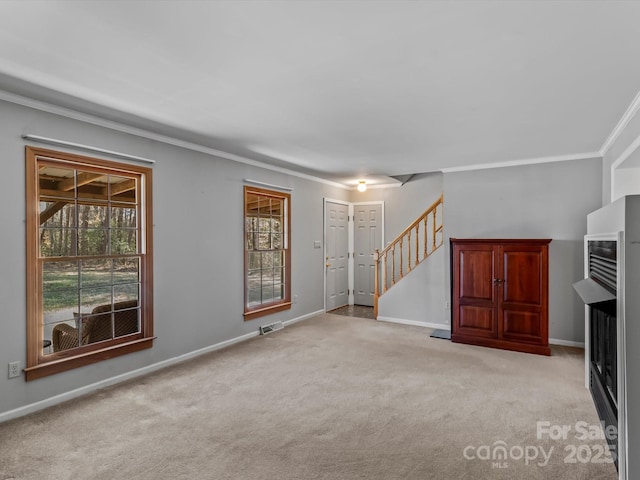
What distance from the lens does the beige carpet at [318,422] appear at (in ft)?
7.24

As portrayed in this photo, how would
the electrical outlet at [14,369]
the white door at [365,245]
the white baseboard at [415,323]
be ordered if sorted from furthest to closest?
the white door at [365,245]
the white baseboard at [415,323]
the electrical outlet at [14,369]

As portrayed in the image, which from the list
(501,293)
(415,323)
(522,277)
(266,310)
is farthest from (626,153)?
(266,310)

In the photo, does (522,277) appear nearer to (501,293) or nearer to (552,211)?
(501,293)

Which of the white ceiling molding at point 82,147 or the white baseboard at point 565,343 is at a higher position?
the white ceiling molding at point 82,147

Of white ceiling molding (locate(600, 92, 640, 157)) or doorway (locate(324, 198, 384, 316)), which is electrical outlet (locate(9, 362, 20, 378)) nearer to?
doorway (locate(324, 198, 384, 316))

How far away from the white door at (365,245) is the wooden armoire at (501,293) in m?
2.42

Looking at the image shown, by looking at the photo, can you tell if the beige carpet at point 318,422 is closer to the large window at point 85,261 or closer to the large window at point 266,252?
the large window at point 85,261

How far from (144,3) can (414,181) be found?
5.66 m

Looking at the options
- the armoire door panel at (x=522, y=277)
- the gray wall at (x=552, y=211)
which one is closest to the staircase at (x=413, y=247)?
the gray wall at (x=552, y=211)

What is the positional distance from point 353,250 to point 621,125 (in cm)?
469

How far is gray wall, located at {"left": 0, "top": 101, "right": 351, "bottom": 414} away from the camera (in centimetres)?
276

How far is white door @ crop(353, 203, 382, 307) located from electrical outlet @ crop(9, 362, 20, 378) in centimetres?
550

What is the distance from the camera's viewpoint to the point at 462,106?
296cm

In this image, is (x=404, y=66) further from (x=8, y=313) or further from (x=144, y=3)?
(x=8, y=313)
